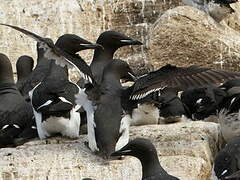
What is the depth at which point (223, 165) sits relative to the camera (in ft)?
35.9

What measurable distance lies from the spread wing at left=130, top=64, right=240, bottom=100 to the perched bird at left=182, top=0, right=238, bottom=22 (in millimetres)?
6804

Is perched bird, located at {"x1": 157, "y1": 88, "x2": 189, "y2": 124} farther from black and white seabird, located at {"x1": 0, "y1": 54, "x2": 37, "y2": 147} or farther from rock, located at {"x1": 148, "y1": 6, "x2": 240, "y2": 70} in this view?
rock, located at {"x1": 148, "y1": 6, "x2": 240, "y2": 70}

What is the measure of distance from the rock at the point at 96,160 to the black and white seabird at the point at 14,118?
48cm

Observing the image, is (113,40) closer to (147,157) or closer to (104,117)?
(104,117)

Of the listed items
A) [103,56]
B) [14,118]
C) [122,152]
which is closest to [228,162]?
[122,152]

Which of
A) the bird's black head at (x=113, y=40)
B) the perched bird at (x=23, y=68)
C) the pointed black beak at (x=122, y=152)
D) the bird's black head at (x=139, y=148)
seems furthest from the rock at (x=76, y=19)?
the bird's black head at (x=139, y=148)

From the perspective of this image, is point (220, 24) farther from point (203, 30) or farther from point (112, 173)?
point (112, 173)

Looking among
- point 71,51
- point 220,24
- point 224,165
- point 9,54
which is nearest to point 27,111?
point 71,51

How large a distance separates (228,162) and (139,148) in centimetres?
93

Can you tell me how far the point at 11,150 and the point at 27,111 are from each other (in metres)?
1.25

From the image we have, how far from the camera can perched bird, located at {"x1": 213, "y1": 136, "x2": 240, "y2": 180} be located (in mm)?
10828

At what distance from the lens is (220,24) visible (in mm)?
18656

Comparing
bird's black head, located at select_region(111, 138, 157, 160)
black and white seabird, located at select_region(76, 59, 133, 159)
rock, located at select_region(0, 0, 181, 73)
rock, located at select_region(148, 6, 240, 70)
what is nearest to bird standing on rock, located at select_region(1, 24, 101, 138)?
black and white seabird, located at select_region(76, 59, 133, 159)

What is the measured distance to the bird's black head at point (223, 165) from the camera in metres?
10.8
